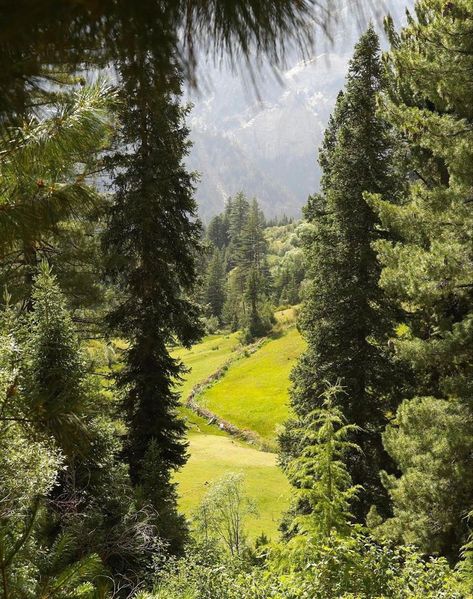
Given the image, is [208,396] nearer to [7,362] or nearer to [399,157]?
[399,157]

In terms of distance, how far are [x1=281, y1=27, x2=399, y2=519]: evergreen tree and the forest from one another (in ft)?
0.21

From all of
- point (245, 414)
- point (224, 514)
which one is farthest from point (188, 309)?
point (245, 414)

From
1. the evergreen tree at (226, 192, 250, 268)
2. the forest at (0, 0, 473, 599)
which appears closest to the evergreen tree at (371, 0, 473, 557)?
the forest at (0, 0, 473, 599)

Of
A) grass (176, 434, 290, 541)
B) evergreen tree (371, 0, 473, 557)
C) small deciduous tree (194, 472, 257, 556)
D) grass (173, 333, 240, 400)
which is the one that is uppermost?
evergreen tree (371, 0, 473, 557)

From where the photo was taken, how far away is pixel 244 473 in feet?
84.2

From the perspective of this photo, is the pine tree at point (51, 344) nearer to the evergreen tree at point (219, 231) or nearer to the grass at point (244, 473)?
the grass at point (244, 473)

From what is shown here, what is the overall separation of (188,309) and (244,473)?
15450mm

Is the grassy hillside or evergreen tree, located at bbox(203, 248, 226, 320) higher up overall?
evergreen tree, located at bbox(203, 248, 226, 320)

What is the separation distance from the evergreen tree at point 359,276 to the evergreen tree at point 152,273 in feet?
13.2

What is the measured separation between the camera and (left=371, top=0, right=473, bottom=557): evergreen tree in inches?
313

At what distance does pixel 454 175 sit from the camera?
822 cm

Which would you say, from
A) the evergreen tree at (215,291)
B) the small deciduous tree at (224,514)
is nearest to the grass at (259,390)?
the small deciduous tree at (224,514)

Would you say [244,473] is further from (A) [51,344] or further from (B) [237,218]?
(B) [237,218]

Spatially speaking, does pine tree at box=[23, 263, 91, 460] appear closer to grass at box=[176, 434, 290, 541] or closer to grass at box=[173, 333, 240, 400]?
grass at box=[176, 434, 290, 541]
